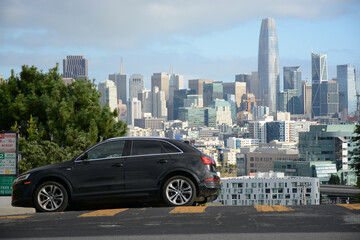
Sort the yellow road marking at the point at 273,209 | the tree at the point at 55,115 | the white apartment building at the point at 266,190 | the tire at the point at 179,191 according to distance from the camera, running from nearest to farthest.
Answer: the yellow road marking at the point at 273,209 → the tire at the point at 179,191 → the tree at the point at 55,115 → the white apartment building at the point at 266,190

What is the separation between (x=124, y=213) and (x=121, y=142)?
6.39 ft

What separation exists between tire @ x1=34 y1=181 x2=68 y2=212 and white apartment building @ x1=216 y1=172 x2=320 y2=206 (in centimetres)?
12415

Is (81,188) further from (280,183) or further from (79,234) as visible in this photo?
(280,183)

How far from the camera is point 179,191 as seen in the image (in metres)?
12.7

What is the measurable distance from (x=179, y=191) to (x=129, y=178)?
952 millimetres

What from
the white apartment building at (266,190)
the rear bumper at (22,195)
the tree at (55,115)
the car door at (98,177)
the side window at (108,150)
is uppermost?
the tree at (55,115)

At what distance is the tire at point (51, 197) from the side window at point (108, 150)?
2.69 feet

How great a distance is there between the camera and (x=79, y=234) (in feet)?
29.9

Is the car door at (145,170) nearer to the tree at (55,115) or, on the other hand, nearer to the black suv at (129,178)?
the black suv at (129,178)

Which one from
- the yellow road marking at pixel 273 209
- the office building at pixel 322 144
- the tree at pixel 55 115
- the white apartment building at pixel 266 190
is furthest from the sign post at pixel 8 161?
the office building at pixel 322 144

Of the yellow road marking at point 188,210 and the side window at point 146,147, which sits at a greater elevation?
the side window at point 146,147

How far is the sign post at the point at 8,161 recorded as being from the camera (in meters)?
14.6

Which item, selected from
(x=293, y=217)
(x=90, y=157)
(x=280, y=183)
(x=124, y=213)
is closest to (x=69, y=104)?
(x=90, y=157)

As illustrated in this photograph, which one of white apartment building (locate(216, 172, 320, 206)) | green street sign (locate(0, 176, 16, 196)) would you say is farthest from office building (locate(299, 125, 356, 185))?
green street sign (locate(0, 176, 16, 196))
